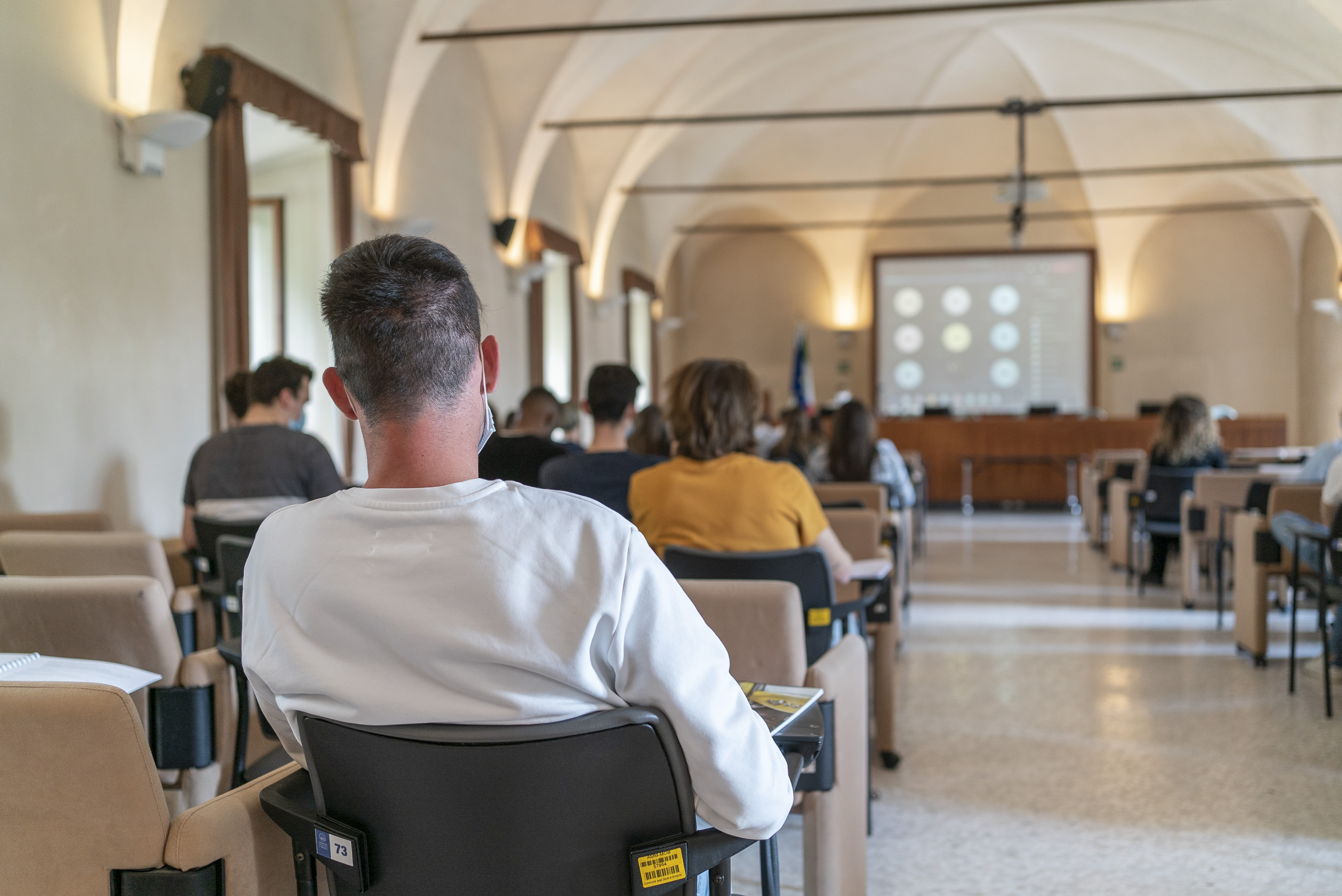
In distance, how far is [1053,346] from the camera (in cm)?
1712

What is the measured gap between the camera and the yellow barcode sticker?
4.02 feet

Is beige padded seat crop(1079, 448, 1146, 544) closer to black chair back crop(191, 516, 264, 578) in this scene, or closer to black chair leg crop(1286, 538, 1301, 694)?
black chair leg crop(1286, 538, 1301, 694)

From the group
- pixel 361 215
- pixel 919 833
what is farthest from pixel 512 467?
pixel 361 215

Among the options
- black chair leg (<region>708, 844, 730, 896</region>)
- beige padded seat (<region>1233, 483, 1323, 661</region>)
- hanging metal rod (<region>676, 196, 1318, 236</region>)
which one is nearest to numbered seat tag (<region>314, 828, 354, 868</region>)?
black chair leg (<region>708, 844, 730, 896</region>)

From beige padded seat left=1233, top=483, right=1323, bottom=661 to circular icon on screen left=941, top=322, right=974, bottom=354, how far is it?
1216 centimetres

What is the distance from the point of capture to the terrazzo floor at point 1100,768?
116 inches

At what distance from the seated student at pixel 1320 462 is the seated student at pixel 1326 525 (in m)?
1.14

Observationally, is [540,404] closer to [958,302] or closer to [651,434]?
[651,434]

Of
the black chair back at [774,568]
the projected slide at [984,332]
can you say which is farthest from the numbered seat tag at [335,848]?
the projected slide at [984,332]

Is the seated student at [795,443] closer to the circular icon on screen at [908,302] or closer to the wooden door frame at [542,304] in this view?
the wooden door frame at [542,304]

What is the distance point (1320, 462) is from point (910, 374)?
458 inches

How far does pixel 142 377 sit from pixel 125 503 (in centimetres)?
62

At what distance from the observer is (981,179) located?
38.8ft

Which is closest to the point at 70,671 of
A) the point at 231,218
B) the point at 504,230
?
the point at 231,218
